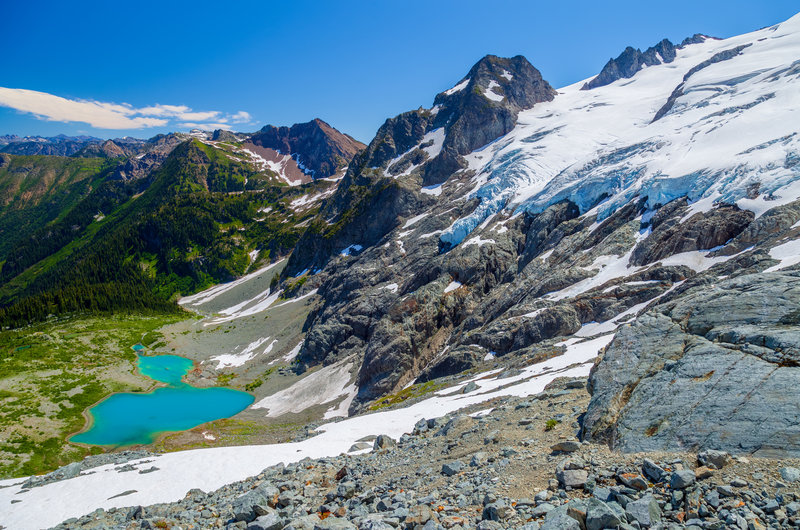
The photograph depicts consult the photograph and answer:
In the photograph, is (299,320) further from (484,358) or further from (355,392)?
(484,358)

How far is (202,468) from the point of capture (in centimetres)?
2473

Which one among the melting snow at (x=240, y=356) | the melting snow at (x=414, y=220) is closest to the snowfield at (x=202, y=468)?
the melting snow at (x=240, y=356)

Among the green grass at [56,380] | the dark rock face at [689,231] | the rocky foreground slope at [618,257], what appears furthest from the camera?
the green grass at [56,380]

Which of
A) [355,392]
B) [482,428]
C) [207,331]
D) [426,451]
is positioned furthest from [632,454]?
[207,331]

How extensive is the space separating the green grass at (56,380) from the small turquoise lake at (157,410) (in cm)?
314

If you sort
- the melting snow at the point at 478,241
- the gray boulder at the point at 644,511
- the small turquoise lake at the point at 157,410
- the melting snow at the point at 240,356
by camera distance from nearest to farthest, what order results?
the gray boulder at the point at 644,511 < the small turquoise lake at the point at 157,410 < the melting snow at the point at 478,241 < the melting snow at the point at 240,356

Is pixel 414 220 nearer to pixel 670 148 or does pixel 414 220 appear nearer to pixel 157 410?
pixel 670 148

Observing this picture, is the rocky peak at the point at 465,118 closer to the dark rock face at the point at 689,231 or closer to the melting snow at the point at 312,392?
the melting snow at the point at 312,392

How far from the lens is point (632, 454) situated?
1115 centimetres

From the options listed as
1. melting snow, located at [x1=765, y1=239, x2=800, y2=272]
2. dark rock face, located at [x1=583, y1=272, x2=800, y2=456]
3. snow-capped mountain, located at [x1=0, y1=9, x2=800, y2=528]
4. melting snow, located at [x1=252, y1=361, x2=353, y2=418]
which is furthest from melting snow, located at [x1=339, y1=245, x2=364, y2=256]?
dark rock face, located at [x1=583, y1=272, x2=800, y2=456]

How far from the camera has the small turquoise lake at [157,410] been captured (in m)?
66.1

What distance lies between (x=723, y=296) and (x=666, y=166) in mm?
53359

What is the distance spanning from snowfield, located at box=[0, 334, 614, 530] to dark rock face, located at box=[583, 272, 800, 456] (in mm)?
10438

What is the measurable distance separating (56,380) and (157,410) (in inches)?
1112
